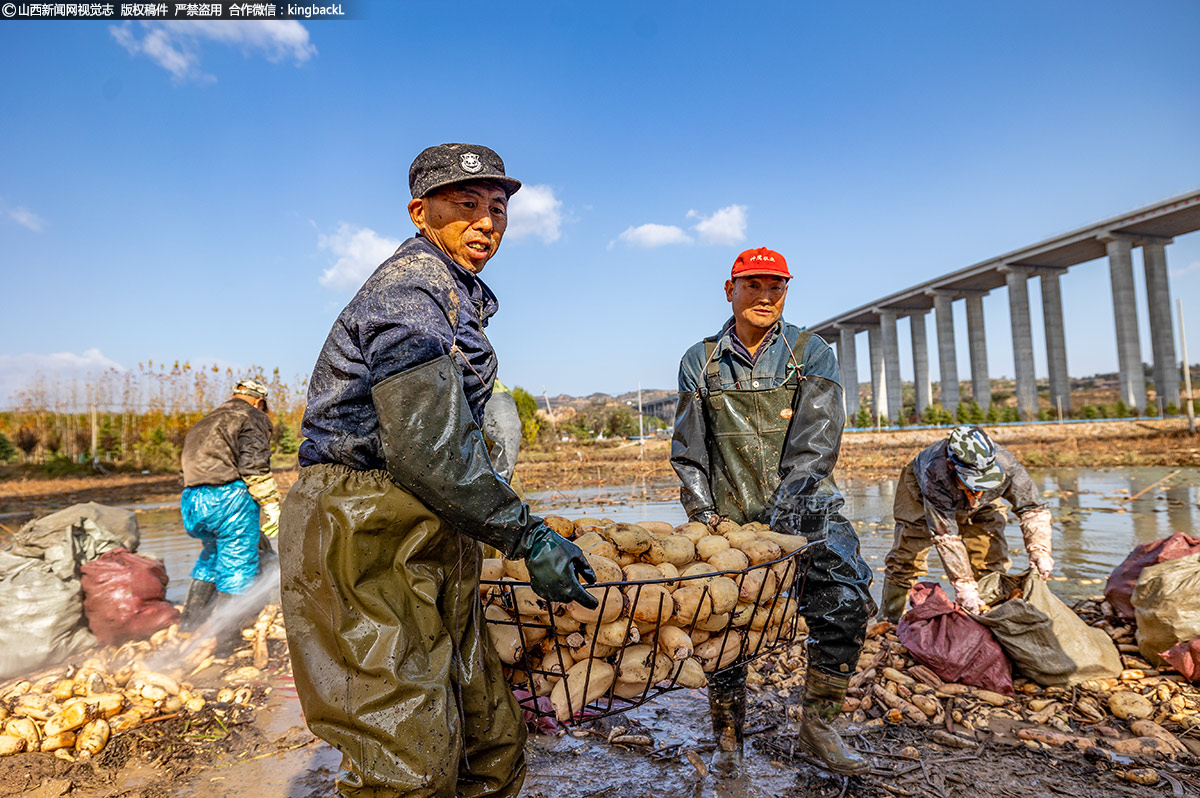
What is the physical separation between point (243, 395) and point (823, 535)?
16.6 ft

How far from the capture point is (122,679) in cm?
377

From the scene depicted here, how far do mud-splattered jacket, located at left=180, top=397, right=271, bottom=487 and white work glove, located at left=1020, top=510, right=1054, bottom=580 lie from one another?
5520mm

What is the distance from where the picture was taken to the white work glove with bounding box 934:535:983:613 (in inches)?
157

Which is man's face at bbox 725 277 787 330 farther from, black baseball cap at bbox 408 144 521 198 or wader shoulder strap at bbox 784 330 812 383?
black baseball cap at bbox 408 144 521 198

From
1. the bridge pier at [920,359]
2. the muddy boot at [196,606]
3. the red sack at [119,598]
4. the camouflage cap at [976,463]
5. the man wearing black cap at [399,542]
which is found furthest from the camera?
the bridge pier at [920,359]

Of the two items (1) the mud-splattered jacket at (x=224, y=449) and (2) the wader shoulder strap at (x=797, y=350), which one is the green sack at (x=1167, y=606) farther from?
(1) the mud-splattered jacket at (x=224, y=449)

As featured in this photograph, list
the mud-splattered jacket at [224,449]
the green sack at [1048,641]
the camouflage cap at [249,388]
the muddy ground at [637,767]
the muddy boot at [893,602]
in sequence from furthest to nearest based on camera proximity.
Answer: the camouflage cap at [249,388] < the mud-splattered jacket at [224,449] < the muddy boot at [893,602] < the green sack at [1048,641] < the muddy ground at [637,767]

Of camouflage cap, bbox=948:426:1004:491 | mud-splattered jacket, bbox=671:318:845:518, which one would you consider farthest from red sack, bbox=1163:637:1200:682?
mud-splattered jacket, bbox=671:318:845:518

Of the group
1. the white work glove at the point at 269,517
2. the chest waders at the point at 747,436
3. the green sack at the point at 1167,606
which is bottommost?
the green sack at the point at 1167,606

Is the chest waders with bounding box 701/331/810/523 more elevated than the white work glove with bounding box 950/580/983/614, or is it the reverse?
the chest waders with bounding box 701/331/810/523

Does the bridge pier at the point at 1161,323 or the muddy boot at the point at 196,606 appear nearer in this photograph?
the muddy boot at the point at 196,606

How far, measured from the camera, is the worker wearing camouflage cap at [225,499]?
527cm

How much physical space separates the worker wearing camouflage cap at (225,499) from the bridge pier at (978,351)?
40.1 metres

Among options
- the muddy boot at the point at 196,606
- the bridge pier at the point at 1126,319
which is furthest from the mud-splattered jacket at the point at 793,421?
the bridge pier at the point at 1126,319
